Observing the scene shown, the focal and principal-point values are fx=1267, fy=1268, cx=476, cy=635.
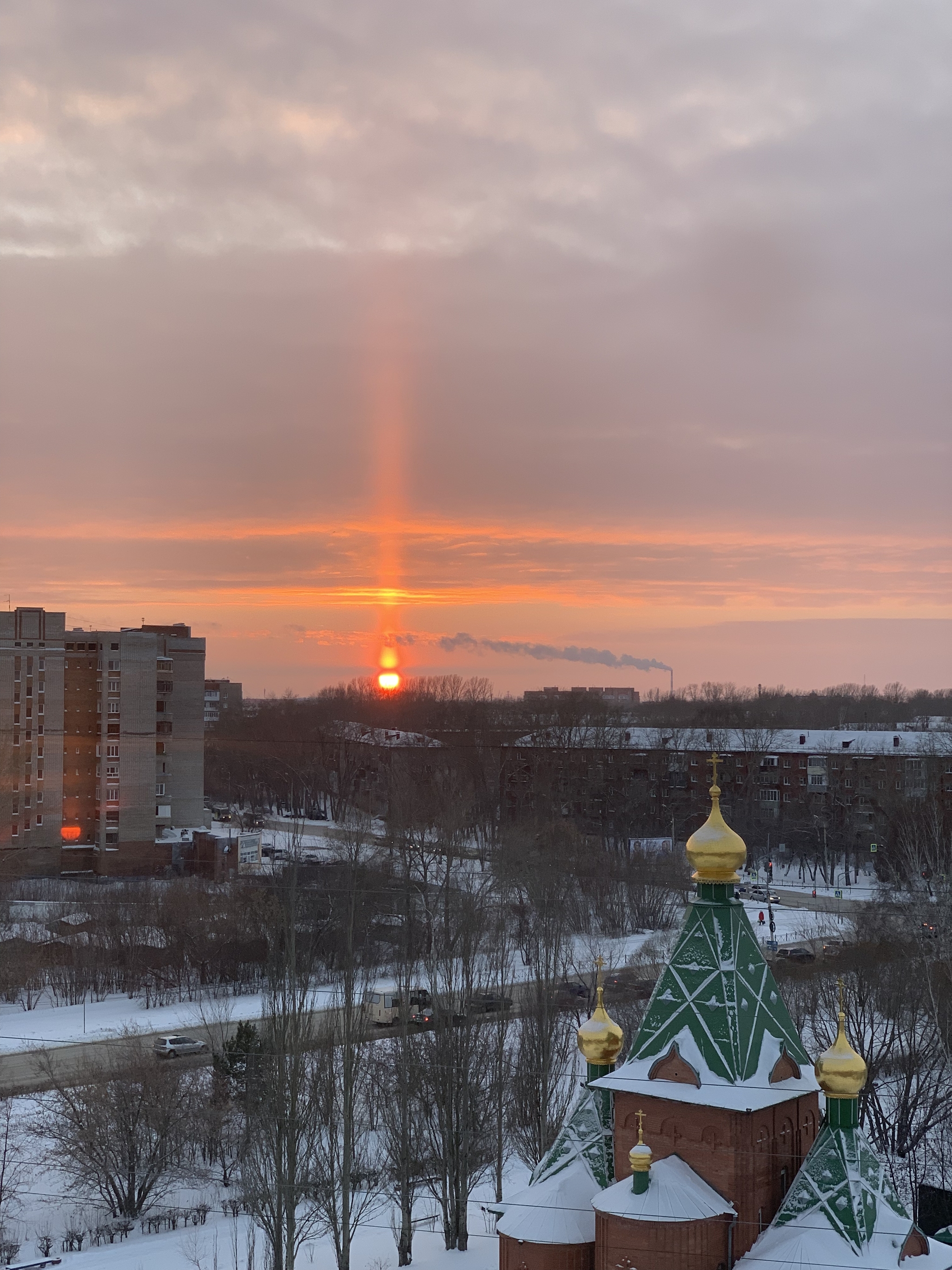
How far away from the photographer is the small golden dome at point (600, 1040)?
1488 cm

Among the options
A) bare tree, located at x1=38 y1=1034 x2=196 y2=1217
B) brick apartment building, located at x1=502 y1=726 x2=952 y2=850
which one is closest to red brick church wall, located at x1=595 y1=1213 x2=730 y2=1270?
bare tree, located at x1=38 y1=1034 x2=196 y2=1217

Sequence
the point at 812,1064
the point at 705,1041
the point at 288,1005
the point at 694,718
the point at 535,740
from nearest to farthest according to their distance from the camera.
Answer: the point at 705,1041 < the point at 812,1064 < the point at 288,1005 < the point at 535,740 < the point at 694,718

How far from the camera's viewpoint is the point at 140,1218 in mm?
23156

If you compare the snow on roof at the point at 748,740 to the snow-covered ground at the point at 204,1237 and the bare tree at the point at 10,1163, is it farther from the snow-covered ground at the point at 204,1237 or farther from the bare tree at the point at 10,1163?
the bare tree at the point at 10,1163

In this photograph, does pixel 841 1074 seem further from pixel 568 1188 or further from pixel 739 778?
pixel 739 778

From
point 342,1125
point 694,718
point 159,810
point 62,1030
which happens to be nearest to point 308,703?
point 694,718

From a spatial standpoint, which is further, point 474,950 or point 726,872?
point 474,950

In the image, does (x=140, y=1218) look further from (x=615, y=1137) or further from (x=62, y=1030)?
(x=615, y=1137)

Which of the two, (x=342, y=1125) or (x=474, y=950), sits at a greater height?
(x=474, y=950)

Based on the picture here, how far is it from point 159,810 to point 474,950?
31.3 metres

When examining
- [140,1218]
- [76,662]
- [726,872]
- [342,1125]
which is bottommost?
[140,1218]

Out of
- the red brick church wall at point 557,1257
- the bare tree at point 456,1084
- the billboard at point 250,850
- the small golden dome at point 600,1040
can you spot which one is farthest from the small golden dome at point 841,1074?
the billboard at point 250,850

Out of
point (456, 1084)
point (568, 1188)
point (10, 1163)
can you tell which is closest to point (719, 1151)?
point (568, 1188)

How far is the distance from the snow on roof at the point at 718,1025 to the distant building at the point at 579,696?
265 feet
